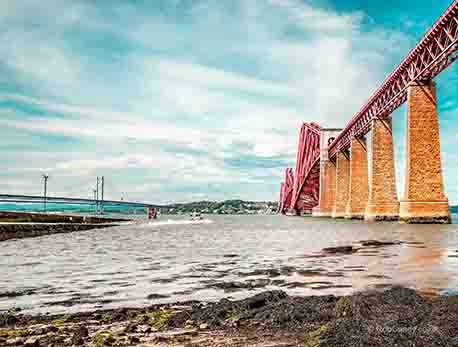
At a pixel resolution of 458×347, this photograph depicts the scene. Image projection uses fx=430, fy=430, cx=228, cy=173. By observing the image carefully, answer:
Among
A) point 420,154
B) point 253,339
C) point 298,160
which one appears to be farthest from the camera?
point 298,160

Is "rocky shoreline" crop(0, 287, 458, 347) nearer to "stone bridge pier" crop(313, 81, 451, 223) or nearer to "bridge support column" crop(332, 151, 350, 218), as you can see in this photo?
"stone bridge pier" crop(313, 81, 451, 223)

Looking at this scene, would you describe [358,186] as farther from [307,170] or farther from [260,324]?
[260,324]

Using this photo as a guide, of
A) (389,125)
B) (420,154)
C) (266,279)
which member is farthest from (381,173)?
(266,279)

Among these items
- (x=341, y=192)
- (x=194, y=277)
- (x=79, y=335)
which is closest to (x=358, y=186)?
(x=341, y=192)

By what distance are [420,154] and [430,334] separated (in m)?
41.1

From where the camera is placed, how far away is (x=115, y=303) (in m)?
8.04

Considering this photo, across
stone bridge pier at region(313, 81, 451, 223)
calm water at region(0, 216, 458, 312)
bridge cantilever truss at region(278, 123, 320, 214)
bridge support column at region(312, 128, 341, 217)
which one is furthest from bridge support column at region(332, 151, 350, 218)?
calm water at region(0, 216, 458, 312)

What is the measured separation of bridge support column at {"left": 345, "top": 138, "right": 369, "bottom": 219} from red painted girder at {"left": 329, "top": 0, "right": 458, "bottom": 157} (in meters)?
8.72

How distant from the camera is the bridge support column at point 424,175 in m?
41.9

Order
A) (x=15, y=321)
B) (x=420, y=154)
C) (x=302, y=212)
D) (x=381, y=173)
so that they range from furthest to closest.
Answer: (x=302, y=212) < (x=381, y=173) < (x=420, y=154) < (x=15, y=321)

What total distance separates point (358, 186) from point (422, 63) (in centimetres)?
3011

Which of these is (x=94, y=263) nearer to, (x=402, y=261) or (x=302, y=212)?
(x=402, y=261)

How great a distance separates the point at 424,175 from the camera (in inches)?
1651

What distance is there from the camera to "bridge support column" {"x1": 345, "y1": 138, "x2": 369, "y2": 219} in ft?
235
